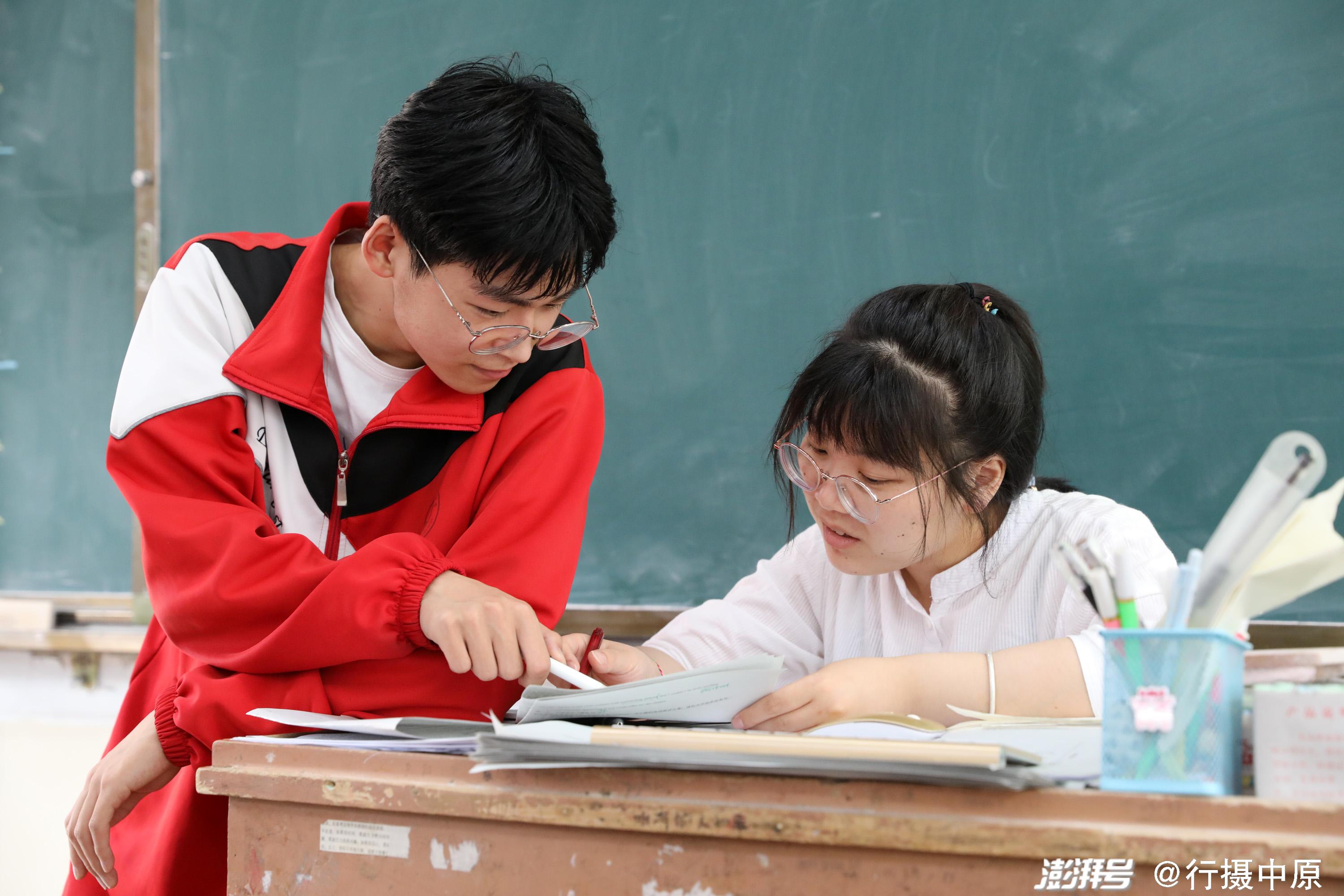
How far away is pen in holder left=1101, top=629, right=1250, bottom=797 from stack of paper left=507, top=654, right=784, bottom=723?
9.0 inches

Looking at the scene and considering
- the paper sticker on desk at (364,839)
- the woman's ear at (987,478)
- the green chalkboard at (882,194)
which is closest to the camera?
the paper sticker on desk at (364,839)

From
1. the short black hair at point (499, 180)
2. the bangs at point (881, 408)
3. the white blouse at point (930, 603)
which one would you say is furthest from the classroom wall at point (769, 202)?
the short black hair at point (499, 180)

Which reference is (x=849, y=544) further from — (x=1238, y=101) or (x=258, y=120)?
(x=258, y=120)

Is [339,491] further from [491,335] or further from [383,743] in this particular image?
[383,743]

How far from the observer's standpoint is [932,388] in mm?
1126

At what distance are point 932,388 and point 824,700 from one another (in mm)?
437

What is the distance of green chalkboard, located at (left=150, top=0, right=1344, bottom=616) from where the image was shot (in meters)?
1.43

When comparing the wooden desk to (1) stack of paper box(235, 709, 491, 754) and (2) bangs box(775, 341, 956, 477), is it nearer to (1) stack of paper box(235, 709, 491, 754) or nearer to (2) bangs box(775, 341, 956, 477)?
(1) stack of paper box(235, 709, 491, 754)

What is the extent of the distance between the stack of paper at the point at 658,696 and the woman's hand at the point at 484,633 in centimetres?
10

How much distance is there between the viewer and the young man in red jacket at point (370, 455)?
90 cm

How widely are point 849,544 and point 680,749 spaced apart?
592mm

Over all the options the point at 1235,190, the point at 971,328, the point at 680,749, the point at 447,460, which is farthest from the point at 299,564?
the point at 1235,190

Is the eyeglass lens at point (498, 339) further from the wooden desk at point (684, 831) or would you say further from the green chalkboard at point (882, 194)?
the green chalkboard at point (882, 194)

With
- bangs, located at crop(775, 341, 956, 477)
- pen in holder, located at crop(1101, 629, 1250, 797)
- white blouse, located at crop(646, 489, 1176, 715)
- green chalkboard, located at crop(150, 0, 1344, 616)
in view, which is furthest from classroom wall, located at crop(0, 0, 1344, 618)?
pen in holder, located at crop(1101, 629, 1250, 797)
